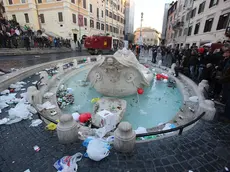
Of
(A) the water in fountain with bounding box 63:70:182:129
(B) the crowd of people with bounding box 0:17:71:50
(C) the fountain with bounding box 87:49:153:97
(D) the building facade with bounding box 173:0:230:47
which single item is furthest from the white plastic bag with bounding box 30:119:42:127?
(D) the building facade with bounding box 173:0:230:47

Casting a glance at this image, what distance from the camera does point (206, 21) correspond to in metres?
15.6

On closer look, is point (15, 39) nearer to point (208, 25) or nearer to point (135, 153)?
point (135, 153)

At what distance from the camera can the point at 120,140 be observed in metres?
2.16

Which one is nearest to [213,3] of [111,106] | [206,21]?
[206,21]

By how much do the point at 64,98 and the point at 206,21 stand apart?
19533 mm

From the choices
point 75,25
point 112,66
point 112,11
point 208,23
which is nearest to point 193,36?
point 208,23

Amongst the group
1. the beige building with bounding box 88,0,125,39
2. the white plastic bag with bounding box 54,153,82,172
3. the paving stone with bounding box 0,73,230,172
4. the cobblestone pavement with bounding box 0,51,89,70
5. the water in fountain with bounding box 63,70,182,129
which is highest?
the beige building with bounding box 88,0,125,39

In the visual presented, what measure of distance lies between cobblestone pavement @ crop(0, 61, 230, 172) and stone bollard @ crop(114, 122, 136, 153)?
0.44 ft

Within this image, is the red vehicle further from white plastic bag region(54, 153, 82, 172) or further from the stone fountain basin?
white plastic bag region(54, 153, 82, 172)

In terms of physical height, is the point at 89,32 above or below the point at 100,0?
below

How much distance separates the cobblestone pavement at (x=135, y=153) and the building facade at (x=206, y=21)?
14058 mm

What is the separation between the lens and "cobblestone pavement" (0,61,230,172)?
2.01m

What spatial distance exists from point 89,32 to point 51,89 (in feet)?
86.2

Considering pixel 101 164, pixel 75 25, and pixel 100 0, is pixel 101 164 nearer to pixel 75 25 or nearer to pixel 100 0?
pixel 75 25
